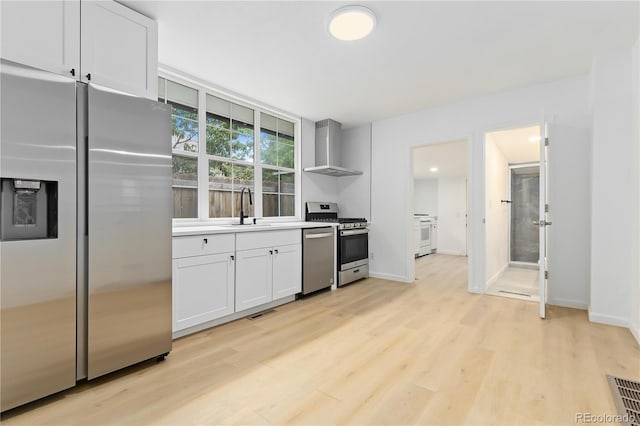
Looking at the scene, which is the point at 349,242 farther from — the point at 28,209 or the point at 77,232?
the point at 28,209

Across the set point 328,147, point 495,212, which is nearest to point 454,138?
point 495,212

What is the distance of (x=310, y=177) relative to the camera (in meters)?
4.75

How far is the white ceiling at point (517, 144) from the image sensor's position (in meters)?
4.17

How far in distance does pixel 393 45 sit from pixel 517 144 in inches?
136

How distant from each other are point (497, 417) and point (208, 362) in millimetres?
1807

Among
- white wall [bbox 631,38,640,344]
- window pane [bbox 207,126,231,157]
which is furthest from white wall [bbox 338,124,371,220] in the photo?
white wall [bbox 631,38,640,344]

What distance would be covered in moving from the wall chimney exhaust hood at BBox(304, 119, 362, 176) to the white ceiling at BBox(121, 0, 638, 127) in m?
0.98

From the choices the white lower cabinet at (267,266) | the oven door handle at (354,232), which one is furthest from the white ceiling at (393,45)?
the oven door handle at (354,232)

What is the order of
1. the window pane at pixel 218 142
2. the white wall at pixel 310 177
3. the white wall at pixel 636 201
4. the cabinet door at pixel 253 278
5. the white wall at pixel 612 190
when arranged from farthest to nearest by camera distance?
the white wall at pixel 310 177, the window pane at pixel 218 142, the cabinet door at pixel 253 278, the white wall at pixel 612 190, the white wall at pixel 636 201

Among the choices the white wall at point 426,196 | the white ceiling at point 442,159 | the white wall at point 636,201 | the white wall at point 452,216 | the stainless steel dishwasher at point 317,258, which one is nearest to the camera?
the white wall at point 636,201

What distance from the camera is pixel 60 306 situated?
1.64 m

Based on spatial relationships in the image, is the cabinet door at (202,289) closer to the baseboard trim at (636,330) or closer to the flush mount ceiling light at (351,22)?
the flush mount ceiling light at (351,22)

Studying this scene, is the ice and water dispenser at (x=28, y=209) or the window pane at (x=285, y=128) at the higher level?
the window pane at (x=285, y=128)

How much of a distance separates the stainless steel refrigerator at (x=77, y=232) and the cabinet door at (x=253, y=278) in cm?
83
